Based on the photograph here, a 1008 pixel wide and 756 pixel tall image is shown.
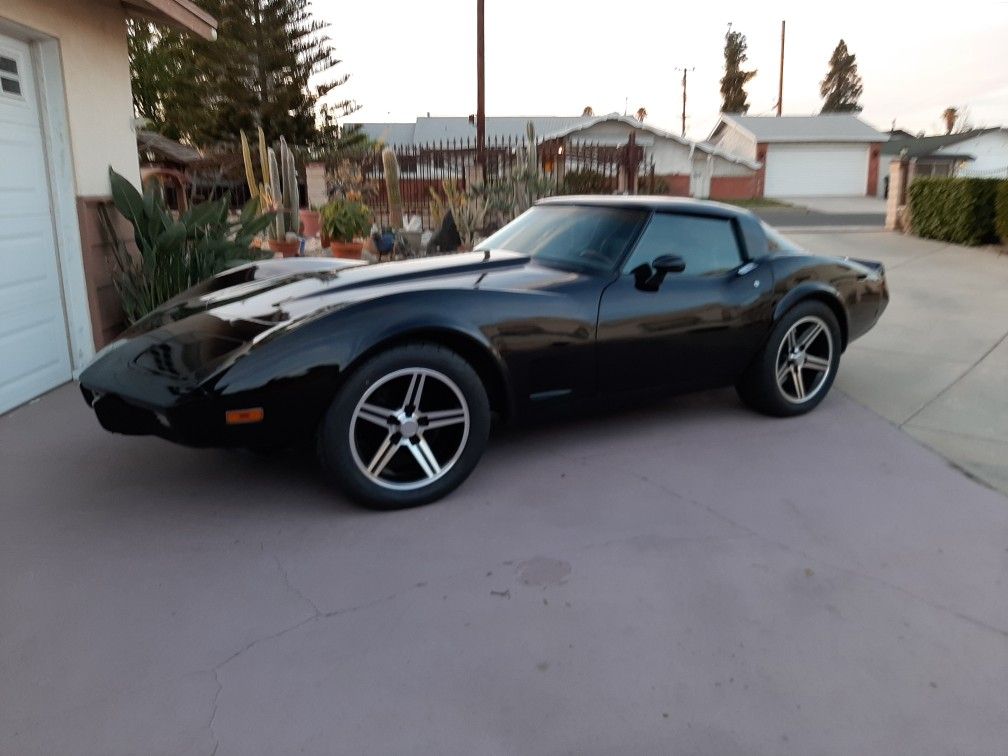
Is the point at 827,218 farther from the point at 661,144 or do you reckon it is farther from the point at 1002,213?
the point at 661,144

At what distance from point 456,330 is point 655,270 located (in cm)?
→ 119

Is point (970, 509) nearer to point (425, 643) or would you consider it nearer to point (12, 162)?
point (425, 643)

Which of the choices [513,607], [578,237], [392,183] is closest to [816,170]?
[392,183]

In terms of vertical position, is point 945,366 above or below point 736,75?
below

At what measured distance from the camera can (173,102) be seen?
120ft

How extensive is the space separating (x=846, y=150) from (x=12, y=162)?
49015mm

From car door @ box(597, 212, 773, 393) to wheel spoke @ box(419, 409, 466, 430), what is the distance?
840mm

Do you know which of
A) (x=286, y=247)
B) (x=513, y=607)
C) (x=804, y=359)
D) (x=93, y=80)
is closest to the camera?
(x=513, y=607)

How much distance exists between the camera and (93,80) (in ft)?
20.4

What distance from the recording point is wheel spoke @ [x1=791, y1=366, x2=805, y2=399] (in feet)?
16.5

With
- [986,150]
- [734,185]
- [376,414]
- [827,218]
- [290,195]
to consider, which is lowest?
[376,414]

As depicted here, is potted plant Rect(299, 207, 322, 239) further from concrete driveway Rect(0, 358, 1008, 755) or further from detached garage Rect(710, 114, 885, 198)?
detached garage Rect(710, 114, 885, 198)

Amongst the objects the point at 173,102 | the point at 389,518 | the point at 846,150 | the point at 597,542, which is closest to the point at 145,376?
the point at 389,518

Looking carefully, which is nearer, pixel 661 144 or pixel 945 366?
pixel 945 366
